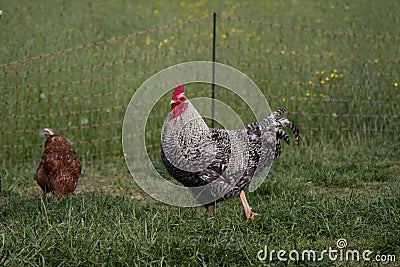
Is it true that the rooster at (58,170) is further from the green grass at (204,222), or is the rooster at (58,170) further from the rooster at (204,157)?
the rooster at (204,157)

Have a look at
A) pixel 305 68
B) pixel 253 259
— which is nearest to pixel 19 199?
pixel 253 259

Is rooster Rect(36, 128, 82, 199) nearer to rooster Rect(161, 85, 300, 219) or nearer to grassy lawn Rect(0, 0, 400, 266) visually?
grassy lawn Rect(0, 0, 400, 266)

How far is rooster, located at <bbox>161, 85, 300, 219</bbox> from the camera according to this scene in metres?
5.27

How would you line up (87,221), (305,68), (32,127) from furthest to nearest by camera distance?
1. (305,68)
2. (32,127)
3. (87,221)

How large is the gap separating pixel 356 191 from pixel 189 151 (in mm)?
1781

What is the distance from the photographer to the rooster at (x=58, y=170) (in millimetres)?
5836

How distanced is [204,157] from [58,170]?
4.84 feet

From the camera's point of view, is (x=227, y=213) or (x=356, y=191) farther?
(x=356, y=191)

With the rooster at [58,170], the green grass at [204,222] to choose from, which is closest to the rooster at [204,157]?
the green grass at [204,222]

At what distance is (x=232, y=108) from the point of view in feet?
28.3

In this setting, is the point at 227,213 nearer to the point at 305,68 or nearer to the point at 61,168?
the point at 61,168

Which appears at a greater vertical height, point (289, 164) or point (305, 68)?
point (305, 68)

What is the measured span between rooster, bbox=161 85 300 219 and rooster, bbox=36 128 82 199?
41.0 inches

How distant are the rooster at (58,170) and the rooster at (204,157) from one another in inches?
41.0
